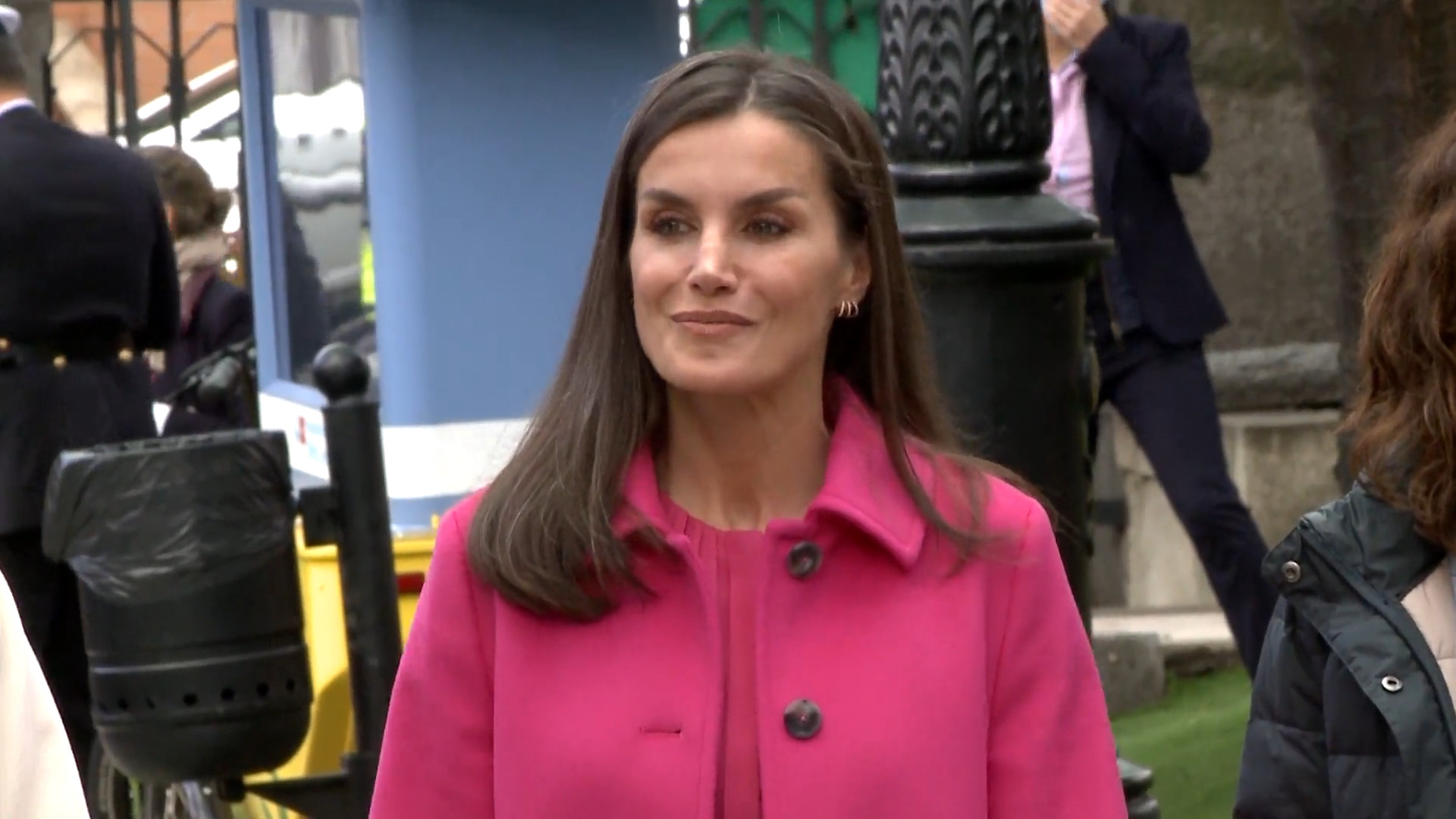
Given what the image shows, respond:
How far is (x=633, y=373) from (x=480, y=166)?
10.1 feet

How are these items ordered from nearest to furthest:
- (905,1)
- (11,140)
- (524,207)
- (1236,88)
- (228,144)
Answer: (905,1) < (524,207) < (11,140) < (1236,88) < (228,144)

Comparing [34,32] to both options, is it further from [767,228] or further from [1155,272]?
[767,228]

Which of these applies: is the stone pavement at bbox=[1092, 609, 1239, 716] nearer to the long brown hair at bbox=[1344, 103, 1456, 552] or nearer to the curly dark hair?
the curly dark hair

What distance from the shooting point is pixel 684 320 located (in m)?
2.58

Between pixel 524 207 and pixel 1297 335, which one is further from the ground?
pixel 524 207

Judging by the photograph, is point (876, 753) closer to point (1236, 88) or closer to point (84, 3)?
point (1236, 88)

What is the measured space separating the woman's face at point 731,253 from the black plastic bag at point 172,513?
7.83ft

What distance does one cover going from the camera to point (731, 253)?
2.58 meters

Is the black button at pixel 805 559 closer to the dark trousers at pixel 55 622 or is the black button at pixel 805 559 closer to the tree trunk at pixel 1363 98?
the tree trunk at pixel 1363 98

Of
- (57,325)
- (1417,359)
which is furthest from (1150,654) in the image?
(1417,359)

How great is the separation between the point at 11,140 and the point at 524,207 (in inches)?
55.8

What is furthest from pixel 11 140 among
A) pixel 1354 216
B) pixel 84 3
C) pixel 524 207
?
pixel 84 3

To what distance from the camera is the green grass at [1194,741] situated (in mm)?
6227

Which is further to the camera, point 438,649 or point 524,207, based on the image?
point 524,207
